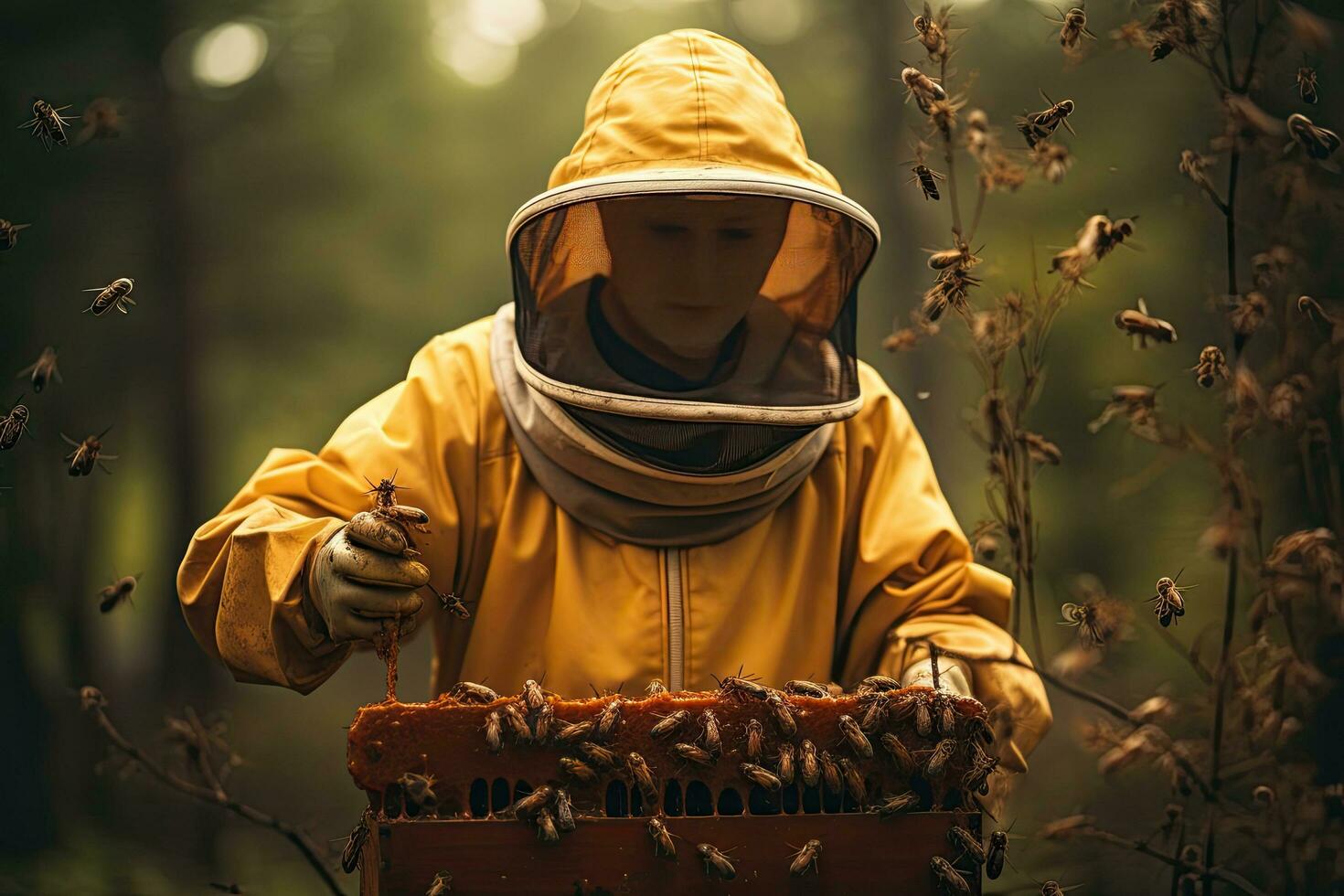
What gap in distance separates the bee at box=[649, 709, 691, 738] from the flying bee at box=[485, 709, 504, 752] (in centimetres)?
28

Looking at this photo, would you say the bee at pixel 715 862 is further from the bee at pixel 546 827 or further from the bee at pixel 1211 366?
the bee at pixel 1211 366

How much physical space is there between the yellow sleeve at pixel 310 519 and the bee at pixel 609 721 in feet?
2.52

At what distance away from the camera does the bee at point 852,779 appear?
2154 millimetres

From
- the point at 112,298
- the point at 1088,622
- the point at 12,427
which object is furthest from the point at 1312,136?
the point at 12,427

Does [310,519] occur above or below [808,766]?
above

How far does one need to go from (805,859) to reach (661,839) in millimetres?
278

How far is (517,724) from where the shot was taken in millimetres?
2078

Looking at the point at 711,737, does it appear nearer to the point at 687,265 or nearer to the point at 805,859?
the point at 805,859

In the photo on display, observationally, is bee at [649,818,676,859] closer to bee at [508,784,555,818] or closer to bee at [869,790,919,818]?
bee at [508,784,555,818]

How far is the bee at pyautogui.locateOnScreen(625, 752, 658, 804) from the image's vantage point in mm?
2100

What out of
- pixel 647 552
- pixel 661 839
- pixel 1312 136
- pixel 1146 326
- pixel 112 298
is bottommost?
pixel 661 839

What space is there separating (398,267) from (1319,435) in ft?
15.8

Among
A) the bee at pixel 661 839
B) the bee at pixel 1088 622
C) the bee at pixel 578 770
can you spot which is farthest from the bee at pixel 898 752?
the bee at pixel 1088 622

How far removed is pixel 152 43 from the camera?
546 centimetres
